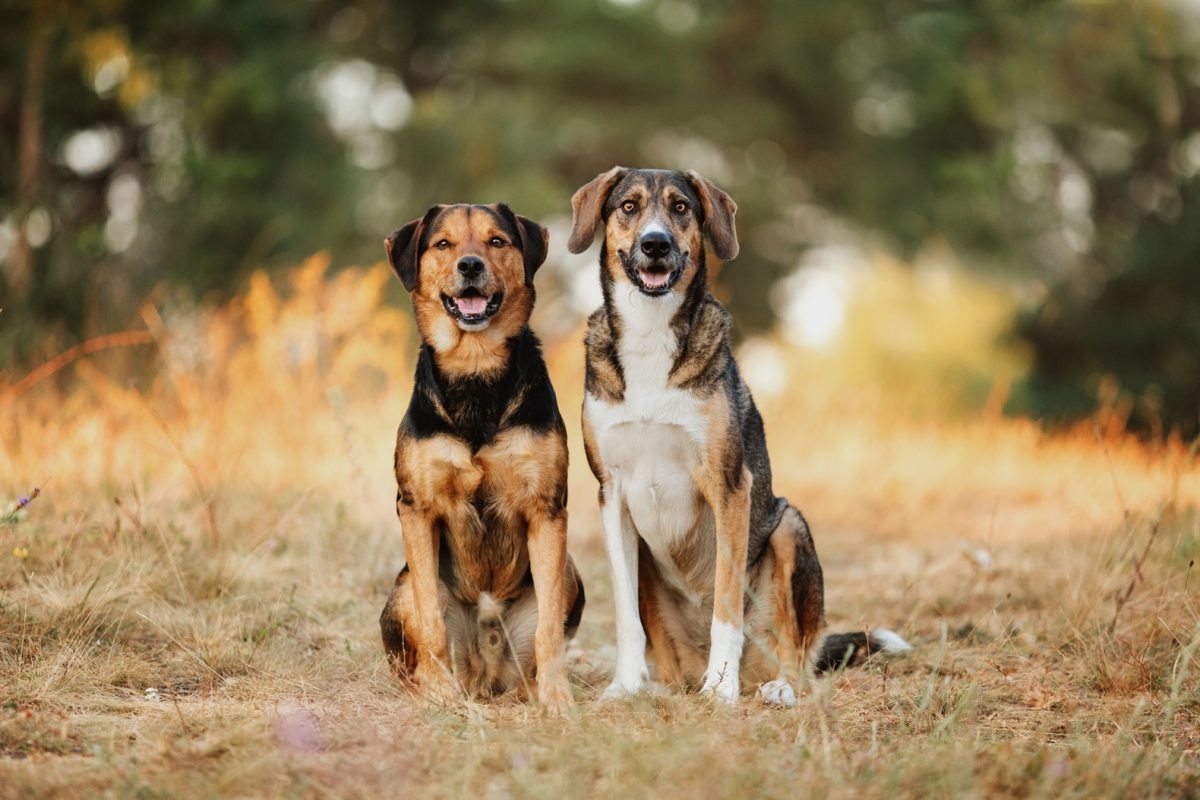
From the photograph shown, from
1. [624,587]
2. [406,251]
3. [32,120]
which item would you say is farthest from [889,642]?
[32,120]

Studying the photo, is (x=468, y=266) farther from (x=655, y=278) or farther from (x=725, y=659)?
(x=725, y=659)

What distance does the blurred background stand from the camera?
13.2m

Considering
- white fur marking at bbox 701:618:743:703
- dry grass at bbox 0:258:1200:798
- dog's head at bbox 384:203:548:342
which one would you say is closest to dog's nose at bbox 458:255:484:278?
dog's head at bbox 384:203:548:342

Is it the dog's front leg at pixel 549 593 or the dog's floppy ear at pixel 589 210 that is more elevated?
the dog's floppy ear at pixel 589 210

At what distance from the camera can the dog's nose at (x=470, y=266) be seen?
4562 mm

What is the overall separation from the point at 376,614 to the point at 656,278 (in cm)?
222

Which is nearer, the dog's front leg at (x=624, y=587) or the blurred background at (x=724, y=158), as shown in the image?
the dog's front leg at (x=624, y=587)

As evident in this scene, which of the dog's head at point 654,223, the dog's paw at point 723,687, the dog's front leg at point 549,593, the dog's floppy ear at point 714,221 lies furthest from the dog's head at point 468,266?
the dog's paw at point 723,687

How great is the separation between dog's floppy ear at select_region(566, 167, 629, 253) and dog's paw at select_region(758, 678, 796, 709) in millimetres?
1895

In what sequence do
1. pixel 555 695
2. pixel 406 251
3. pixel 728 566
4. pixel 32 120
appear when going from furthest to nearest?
pixel 32 120 < pixel 406 251 < pixel 728 566 < pixel 555 695

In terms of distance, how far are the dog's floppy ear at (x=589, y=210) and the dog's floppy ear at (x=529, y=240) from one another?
128 mm

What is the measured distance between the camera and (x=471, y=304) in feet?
15.1

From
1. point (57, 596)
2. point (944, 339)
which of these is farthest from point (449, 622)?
point (944, 339)

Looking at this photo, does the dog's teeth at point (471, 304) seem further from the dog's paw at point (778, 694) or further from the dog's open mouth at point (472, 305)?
the dog's paw at point (778, 694)
